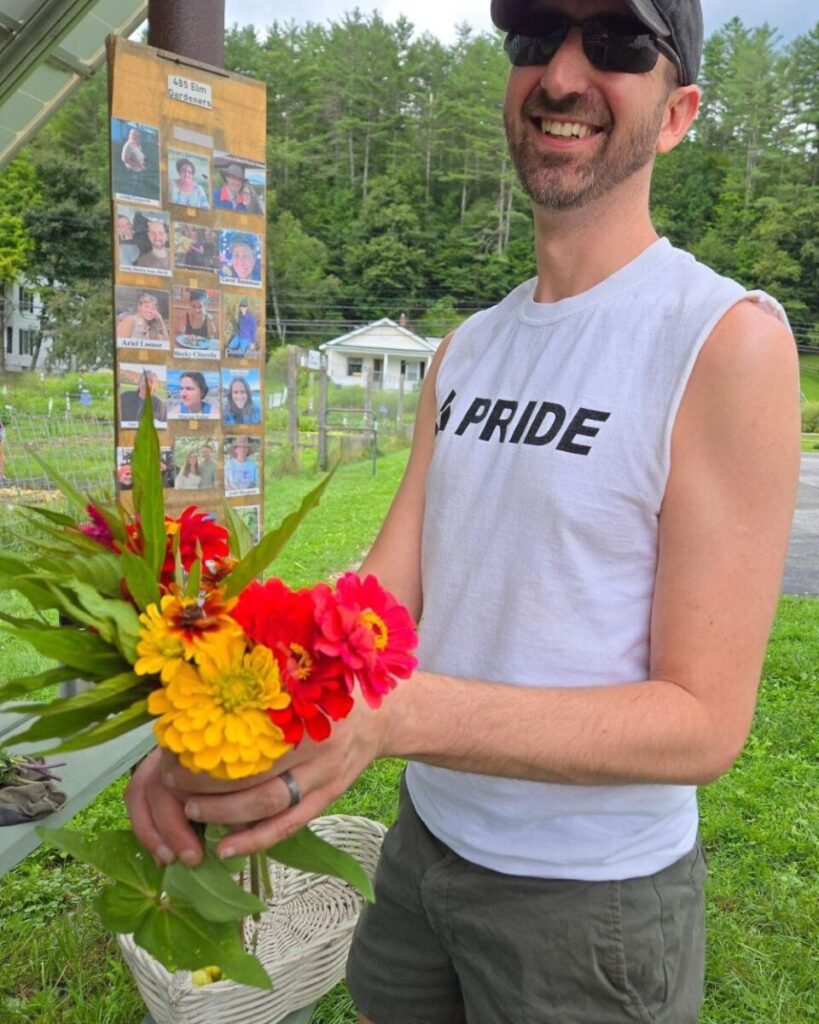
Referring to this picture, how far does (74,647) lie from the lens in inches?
33.9

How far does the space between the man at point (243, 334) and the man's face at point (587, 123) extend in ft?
6.20

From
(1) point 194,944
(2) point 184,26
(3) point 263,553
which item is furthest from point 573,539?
(2) point 184,26

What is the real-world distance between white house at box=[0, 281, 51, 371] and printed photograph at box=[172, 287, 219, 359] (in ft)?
108

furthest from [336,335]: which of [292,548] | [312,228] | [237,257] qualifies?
[237,257]

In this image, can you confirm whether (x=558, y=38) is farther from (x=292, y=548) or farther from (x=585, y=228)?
(x=292, y=548)

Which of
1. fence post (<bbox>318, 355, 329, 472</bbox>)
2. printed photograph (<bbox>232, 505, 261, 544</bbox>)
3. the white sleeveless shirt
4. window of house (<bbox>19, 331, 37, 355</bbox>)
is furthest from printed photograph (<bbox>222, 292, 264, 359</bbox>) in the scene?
window of house (<bbox>19, 331, 37, 355</bbox>)

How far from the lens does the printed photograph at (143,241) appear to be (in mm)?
2615

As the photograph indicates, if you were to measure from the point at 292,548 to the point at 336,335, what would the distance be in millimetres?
44458

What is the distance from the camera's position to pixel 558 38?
48.4 inches

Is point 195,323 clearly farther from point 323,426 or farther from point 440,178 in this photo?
point 440,178

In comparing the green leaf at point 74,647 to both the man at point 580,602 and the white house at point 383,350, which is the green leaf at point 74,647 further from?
the white house at point 383,350

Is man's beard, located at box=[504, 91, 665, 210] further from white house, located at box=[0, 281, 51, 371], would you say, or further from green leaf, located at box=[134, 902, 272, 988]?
white house, located at box=[0, 281, 51, 371]

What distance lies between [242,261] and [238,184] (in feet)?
0.81

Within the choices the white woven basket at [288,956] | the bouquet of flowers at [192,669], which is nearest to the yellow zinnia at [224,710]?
the bouquet of flowers at [192,669]
